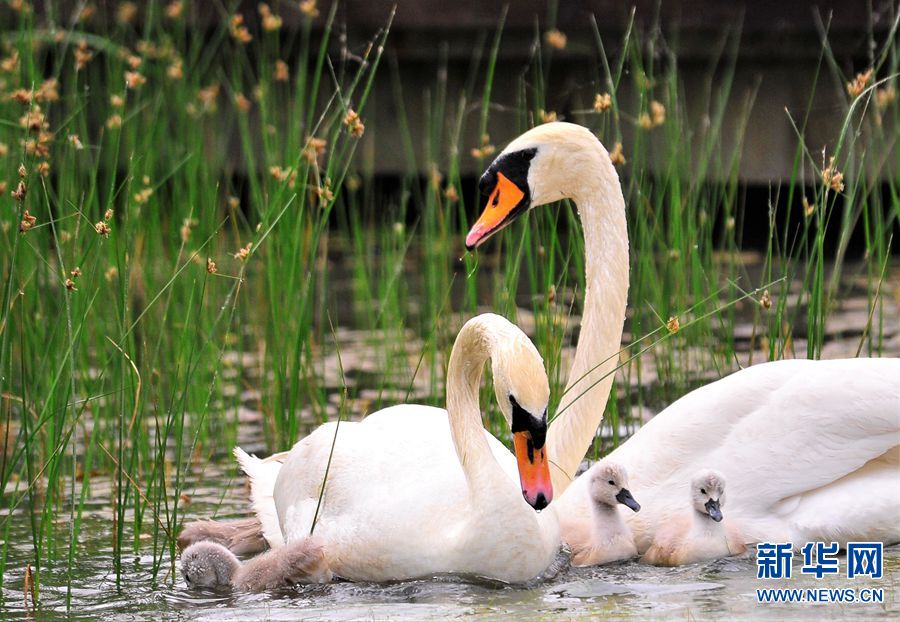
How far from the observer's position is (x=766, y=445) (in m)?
5.70

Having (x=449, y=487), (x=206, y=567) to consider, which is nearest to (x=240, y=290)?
(x=206, y=567)

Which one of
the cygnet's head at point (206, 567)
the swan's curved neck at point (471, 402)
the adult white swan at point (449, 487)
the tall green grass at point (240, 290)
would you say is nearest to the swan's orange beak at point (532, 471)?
the adult white swan at point (449, 487)

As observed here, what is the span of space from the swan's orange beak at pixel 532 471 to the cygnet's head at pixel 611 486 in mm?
637

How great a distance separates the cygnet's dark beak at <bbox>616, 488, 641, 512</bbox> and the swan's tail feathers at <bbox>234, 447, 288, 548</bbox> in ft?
4.14

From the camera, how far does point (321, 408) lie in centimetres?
750

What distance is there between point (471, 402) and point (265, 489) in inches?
49.8

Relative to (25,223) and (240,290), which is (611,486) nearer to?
(25,223)

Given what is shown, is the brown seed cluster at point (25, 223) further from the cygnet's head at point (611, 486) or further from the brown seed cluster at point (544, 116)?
the brown seed cluster at point (544, 116)

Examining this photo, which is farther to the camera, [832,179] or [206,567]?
[832,179]

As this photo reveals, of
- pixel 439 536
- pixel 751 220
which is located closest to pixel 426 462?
pixel 439 536

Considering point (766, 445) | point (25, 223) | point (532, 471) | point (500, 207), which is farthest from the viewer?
point (500, 207)

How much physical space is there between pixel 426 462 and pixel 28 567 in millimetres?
1352

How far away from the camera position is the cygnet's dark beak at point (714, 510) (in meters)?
5.36

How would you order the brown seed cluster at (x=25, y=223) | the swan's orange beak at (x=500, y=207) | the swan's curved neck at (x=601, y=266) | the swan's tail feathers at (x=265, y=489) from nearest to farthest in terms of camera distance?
the brown seed cluster at (x=25, y=223), the swan's orange beak at (x=500, y=207), the swan's tail feathers at (x=265, y=489), the swan's curved neck at (x=601, y=266)
